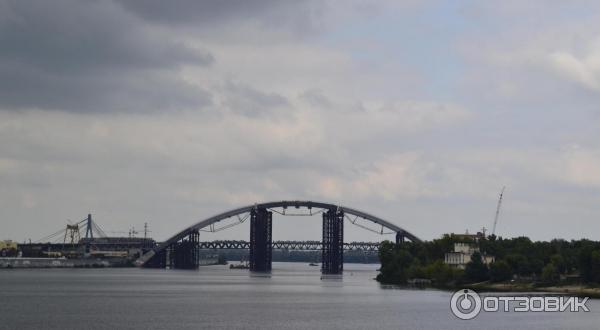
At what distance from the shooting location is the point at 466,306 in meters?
143

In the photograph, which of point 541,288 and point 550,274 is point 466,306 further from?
point 550,274

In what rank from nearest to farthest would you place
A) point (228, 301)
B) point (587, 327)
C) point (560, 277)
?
point (587, 327) → point (228, 301) → point (560, 277)

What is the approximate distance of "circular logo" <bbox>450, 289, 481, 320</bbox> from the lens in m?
132

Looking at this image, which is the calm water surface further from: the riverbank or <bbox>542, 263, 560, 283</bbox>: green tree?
<bbox>542, 263, 560, 283</bbox>: green tree

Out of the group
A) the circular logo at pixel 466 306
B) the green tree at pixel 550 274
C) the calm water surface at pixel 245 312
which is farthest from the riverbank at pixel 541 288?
the circular logo at pixel 466 306

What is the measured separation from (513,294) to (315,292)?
39797 millimetres

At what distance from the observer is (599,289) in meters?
172

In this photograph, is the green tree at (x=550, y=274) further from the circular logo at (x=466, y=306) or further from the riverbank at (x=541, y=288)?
the circular logo at (x=466, y=306)

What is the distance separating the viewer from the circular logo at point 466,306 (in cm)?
13164

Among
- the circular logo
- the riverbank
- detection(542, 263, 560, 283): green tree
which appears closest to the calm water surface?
the circular logo

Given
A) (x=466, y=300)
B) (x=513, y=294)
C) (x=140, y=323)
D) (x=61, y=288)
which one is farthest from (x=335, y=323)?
(x=61, y=288)

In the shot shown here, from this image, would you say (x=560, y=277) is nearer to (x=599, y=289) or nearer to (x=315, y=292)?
(x=599, y=289)

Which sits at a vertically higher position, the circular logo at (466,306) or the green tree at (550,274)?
the green tree at (550,274)

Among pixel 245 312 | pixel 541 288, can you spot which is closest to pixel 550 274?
pixel 541 288
